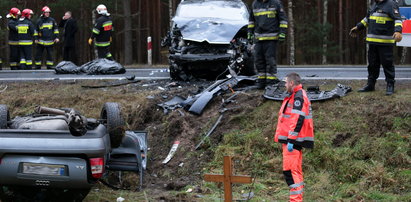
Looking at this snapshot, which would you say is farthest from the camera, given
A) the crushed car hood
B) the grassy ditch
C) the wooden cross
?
the crushed car hood

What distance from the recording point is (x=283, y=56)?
40688 mm

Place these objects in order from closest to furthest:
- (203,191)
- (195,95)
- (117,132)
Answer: (117,132) → (203,191) → (195,95)

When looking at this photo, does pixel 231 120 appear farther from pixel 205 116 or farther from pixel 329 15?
pixel 329 15

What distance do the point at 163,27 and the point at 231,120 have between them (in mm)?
32218

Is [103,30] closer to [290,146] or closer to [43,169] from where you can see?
[43,169]

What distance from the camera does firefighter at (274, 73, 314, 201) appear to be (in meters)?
6.36

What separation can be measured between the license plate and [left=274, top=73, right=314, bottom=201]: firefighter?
2456mm

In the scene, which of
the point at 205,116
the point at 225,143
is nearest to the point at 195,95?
the point at 205,116

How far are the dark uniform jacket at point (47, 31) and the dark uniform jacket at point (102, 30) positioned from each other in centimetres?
278

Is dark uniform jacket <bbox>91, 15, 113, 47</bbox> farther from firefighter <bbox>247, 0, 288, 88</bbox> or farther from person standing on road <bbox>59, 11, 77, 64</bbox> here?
firefighter <bbox>247, 0, 288, 88</bbox>

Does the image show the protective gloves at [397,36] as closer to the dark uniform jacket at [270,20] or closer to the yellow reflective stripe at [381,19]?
the yellow reflective stripe at [381,19]

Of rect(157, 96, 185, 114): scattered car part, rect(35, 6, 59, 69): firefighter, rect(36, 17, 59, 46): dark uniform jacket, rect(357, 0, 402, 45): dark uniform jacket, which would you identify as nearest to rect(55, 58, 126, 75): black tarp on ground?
rect(35, 6, 59, 69): firefighter

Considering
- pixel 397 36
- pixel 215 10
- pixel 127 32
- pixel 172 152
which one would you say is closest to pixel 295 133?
pixel 172 152

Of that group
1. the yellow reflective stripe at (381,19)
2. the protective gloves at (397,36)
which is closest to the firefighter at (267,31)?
the yellow reflective stripe at (381,19)
